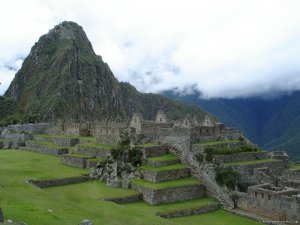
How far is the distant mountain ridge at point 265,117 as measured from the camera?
89550 mm

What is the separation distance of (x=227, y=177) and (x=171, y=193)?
13.4ft

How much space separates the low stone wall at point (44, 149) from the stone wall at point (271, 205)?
2314 cm

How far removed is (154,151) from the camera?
38406mm

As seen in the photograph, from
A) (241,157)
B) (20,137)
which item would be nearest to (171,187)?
(241,157)

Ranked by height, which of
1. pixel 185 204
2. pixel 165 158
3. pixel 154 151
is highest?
pixel 154 151

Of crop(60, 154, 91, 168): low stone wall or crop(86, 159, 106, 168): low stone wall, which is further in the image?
crop(60, 154, 91, 168): low stone wall

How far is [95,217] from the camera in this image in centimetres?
2455

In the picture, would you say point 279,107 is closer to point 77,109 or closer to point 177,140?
point 177,140

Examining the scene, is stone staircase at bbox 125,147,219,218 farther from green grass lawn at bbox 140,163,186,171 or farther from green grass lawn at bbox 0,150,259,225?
green grass lawn at bbox 0,150,259,225

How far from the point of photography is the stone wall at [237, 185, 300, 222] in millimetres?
28656

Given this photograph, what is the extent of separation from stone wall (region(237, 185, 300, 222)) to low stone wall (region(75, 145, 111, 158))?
12480 mm

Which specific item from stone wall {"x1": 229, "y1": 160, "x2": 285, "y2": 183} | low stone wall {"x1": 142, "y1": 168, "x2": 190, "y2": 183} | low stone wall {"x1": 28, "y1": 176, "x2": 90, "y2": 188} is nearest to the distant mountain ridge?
stone wall {"x1": 229, "y1": 160, "x2": 285, "y2": 183}

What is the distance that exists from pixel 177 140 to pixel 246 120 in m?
68.5

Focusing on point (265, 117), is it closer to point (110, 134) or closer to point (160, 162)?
point (110, 134)
